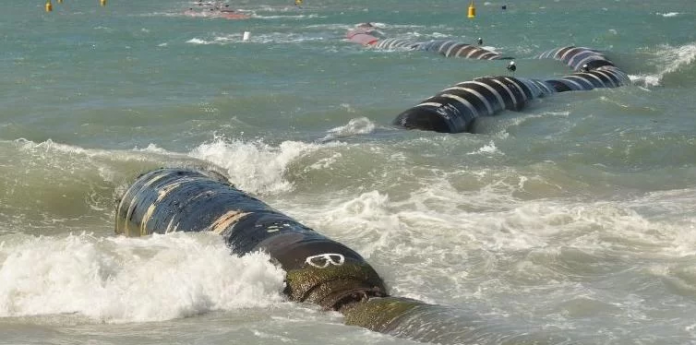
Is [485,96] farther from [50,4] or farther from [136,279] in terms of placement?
[50,4]

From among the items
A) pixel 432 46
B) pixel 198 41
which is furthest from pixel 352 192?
pixel 198 41

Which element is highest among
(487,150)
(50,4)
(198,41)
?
(487,150)

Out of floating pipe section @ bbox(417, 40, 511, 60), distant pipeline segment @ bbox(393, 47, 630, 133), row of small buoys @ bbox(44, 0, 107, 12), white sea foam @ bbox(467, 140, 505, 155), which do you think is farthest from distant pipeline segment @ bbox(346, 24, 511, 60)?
row of small buoys @ bbox(44, 0, 107, 12)

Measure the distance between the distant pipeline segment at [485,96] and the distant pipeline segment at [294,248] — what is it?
9.20 m

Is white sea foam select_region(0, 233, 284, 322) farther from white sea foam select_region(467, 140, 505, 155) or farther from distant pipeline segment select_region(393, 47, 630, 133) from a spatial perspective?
distant pipeline segment select_region(393, 47, 630, 133)

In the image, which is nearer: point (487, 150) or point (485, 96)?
point (487, 150)

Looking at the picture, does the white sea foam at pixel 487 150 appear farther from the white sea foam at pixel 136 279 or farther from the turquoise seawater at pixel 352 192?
the white sea foam at pixel 136 279

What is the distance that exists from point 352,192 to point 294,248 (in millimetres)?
6944

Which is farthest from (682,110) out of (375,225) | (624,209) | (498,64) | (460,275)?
(460,275)

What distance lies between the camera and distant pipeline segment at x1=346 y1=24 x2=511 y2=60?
39469 mm

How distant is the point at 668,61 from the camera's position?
126 ft

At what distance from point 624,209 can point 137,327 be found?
8.31m

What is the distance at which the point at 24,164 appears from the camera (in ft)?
63.1

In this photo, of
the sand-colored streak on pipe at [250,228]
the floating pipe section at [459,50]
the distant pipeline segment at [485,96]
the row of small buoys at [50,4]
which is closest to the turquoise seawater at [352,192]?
the sand-colored streak on pipe at [250,228]
